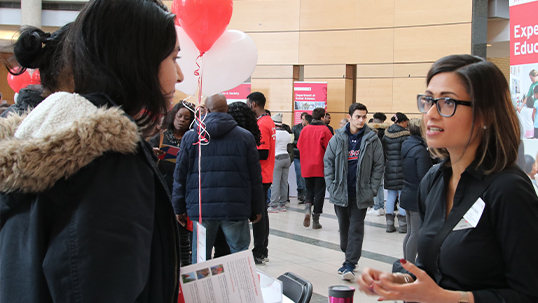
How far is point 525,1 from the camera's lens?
3.02m

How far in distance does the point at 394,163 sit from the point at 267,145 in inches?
81.5

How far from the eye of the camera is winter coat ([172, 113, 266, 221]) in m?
3.44

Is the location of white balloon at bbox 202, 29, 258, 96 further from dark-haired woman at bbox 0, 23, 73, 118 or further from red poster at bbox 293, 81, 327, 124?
red poster at bbox 293, 81, 327, 124

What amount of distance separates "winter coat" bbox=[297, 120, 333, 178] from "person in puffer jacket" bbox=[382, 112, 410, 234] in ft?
2.93

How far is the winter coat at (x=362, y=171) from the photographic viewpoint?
4227mm

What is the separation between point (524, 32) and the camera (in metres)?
3.04

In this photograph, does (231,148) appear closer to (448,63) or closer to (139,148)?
(448,63)

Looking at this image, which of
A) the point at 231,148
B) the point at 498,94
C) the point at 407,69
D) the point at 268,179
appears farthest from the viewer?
the point at 407,69

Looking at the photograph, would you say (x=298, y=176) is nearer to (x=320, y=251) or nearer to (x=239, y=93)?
(x=239, y=93)

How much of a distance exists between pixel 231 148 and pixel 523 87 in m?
2.19

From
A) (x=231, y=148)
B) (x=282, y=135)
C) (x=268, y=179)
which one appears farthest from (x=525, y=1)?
(x=282, y=135)

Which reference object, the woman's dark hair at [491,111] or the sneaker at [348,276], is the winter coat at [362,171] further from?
the woman's dark hair at [491,111]

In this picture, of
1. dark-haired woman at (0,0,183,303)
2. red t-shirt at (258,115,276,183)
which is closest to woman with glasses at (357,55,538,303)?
dark-haired woman at (0,0,183,303)

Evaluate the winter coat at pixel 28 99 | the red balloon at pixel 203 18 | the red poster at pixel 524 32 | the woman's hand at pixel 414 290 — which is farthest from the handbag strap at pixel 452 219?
the red poster at pixel 524 32
